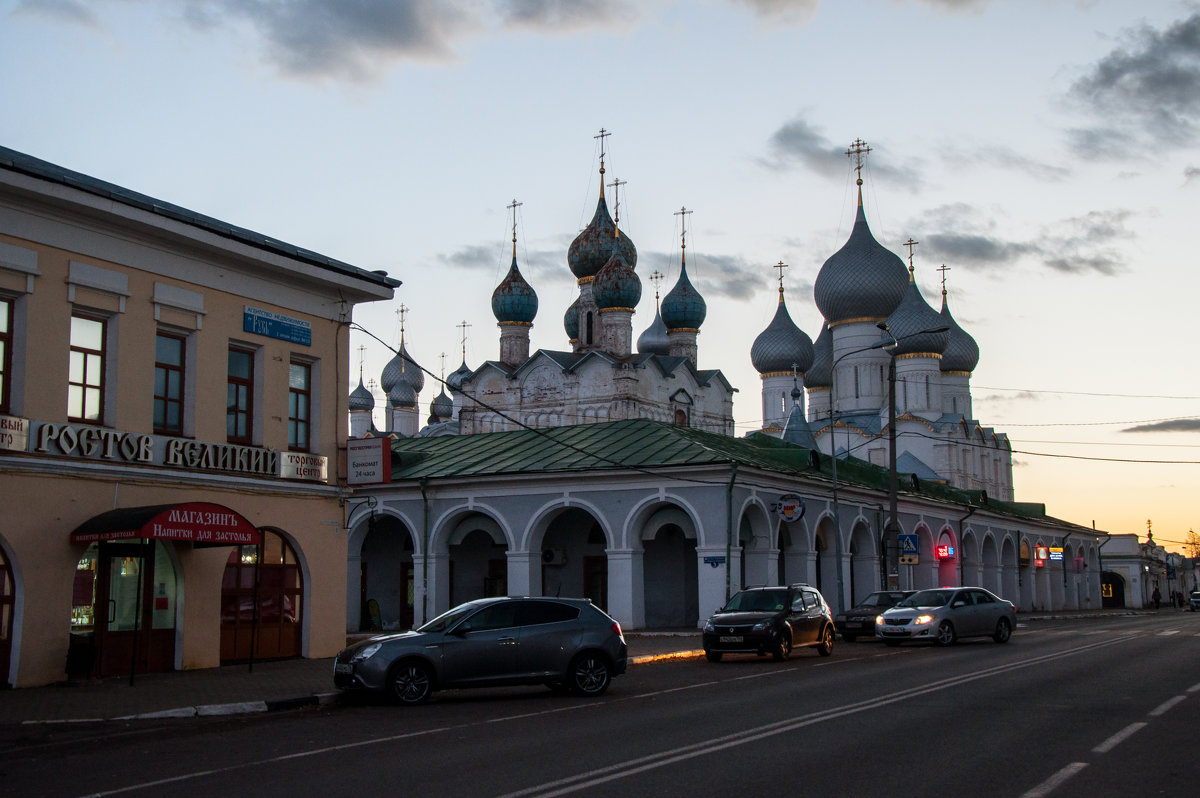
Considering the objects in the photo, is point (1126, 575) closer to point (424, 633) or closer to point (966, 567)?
point (966, 567)

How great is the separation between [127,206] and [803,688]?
484 inches

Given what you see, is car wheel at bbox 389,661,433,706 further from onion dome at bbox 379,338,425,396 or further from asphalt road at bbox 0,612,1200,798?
onion dome at bbox 379,338,425,396

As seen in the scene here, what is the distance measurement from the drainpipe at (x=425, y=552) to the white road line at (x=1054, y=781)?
28256mm

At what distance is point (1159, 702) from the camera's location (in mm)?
14094

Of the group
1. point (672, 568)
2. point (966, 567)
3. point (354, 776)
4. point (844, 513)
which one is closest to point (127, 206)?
point (354, 776)

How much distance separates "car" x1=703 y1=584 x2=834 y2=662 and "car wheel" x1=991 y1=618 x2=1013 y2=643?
568 cm

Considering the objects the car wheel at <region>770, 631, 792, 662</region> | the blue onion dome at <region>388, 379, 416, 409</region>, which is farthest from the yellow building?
the blue onion dome at <region>388, 379, 416, 409</region>

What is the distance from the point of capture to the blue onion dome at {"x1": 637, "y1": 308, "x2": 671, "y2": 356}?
81312 mm

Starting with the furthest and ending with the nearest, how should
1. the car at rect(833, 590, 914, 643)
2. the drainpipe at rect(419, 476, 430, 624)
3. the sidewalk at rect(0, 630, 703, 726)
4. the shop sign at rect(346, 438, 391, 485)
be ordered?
the drainpipe at rect(419, 476, 430, 624) → the car at rect(833, 590, 914, 643) → the shop sign at rect(346, 438, 391, 485) → the sidewalk at rect(0, 630, 703, 726)

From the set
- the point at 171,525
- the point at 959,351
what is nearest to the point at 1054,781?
the point at 171,525

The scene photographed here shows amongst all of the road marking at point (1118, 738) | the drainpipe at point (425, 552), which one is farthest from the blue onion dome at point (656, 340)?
the road marking at point (1118, 738)

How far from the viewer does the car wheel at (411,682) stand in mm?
15305

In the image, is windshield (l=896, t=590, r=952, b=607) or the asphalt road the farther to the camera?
windshield (l=896, t=590, r=952, b=607)

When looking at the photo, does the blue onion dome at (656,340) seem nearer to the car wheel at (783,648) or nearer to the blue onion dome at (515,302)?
the blue onion dome at (515,302)
